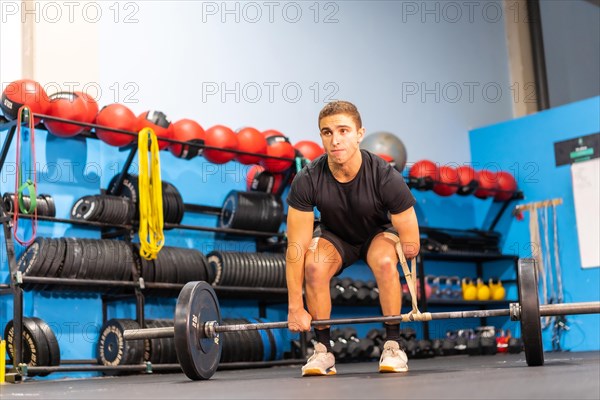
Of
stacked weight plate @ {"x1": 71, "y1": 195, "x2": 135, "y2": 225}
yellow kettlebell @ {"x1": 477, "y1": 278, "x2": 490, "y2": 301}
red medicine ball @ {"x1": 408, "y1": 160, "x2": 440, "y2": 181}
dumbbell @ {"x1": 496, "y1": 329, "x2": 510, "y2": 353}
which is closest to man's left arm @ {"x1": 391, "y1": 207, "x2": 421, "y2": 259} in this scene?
stacked weight plate @ {"x1": 71, "y1": 195, "x2": 135, "y2": 225}

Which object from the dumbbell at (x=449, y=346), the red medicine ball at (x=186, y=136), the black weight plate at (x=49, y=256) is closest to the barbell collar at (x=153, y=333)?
the black weight plate at (x=49, y=256)

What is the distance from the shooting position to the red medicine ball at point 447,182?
6.92 m

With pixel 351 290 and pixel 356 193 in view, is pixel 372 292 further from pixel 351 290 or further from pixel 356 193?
pixel 356 193

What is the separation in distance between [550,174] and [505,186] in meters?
0.39

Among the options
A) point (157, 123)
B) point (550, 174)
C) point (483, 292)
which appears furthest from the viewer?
point (550, 174)

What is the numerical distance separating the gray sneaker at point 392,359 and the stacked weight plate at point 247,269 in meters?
2.30

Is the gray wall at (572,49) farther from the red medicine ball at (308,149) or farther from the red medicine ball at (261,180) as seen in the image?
the red medicine ball at (261,180)

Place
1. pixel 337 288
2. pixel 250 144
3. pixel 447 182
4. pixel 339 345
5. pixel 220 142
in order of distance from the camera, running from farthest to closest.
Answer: pixel 447 182 → pixel 337 288 → pixel 339 345 → pixel 250 144 → pixel 220 142

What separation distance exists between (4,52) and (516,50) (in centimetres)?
499

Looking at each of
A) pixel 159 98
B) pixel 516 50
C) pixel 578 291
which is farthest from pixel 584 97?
pixel 159 98

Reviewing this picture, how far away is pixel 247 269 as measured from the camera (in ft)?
17.7

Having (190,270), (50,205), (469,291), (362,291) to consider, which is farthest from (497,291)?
(50,205)

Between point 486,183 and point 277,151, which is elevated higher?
point 277,151

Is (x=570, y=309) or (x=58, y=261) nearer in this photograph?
(x=570, y=309)
